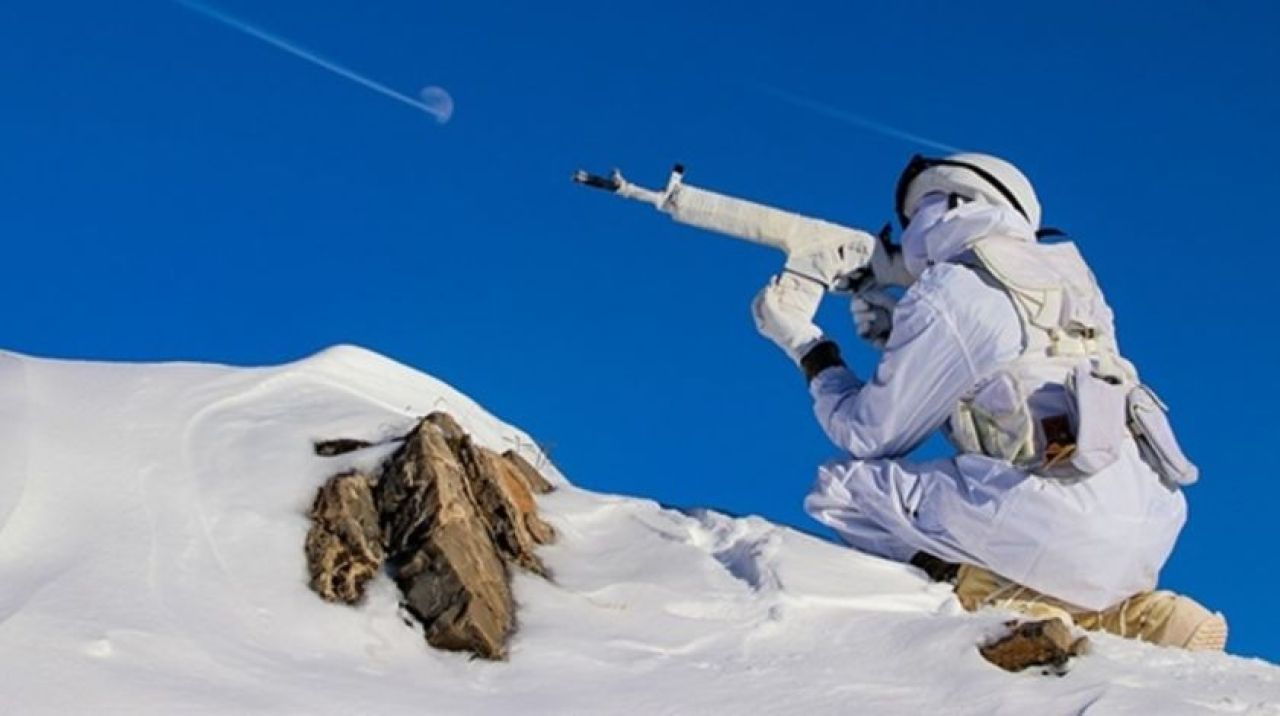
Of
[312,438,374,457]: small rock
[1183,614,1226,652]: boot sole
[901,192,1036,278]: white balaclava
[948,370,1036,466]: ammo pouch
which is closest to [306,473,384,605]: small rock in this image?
[312,438,374,457]: small rock

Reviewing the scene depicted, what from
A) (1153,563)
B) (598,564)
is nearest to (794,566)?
(598,564)

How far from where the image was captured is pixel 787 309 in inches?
378

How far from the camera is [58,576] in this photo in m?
5.71

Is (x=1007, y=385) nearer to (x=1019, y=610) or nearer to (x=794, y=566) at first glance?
(x=1019, y=610)

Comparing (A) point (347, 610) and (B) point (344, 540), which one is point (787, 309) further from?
(A) point (347, 610)

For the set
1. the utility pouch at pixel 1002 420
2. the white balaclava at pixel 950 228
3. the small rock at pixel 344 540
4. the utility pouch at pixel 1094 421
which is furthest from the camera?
the white balaclava at pixel 950 228

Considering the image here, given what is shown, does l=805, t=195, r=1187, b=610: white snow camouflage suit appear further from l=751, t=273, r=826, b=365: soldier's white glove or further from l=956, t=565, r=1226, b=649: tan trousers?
l=751, t=273, r=826, b=365: soldier's white glove

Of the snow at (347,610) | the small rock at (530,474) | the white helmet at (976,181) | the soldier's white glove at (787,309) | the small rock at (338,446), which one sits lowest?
the snow at (347,610)

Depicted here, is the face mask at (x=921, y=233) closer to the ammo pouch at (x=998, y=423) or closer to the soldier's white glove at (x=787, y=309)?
the soldier's white glove at (x=787, y=309)

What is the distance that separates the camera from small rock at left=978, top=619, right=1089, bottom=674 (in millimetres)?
6164

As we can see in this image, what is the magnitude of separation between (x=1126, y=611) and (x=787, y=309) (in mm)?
2559

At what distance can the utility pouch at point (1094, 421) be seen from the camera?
7836 millimetres

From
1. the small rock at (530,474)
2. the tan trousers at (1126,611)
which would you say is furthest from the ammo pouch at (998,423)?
the small rock at (530,474)

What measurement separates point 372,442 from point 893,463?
2.65 metres
